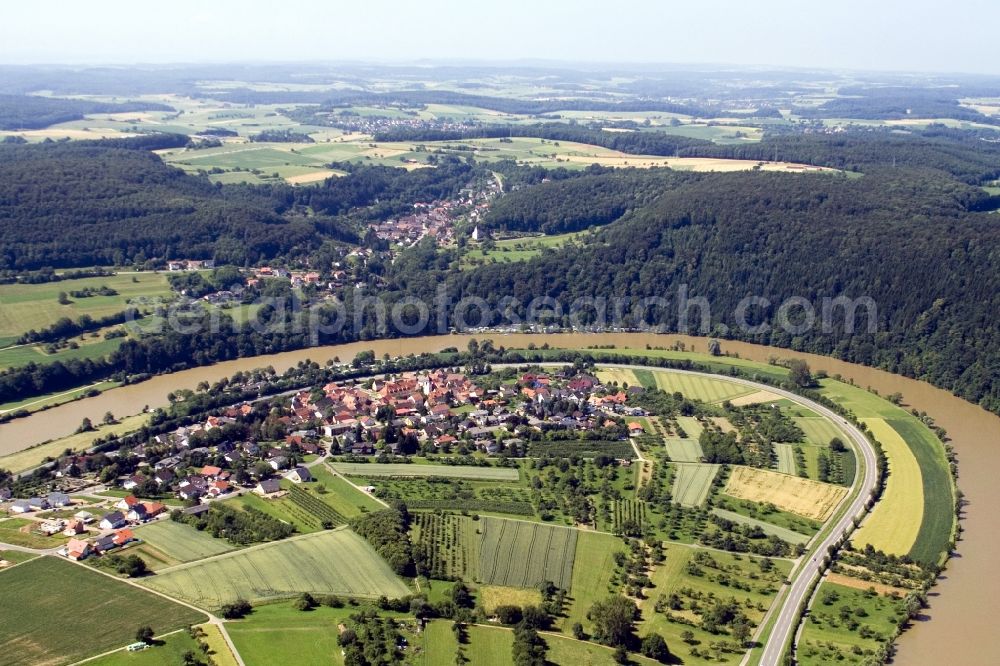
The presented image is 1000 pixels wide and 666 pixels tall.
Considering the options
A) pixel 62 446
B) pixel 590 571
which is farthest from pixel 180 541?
pixel 590 571

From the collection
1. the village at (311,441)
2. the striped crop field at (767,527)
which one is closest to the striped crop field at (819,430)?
the village at (311,441)

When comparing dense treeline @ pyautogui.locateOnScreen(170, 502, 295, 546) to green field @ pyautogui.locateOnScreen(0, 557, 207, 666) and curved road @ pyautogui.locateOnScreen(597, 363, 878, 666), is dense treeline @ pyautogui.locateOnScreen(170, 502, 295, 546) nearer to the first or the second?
green field @ pyautogui.locateOnScreen(0, 557, 207, 666)

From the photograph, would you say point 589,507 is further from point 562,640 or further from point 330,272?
point 330,272

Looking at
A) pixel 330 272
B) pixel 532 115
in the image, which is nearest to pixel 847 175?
pixel 330 272

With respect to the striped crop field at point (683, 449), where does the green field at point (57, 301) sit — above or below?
above

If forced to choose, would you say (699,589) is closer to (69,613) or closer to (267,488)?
(267,488)

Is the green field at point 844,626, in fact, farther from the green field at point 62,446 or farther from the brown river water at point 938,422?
the green field at point 62,446
